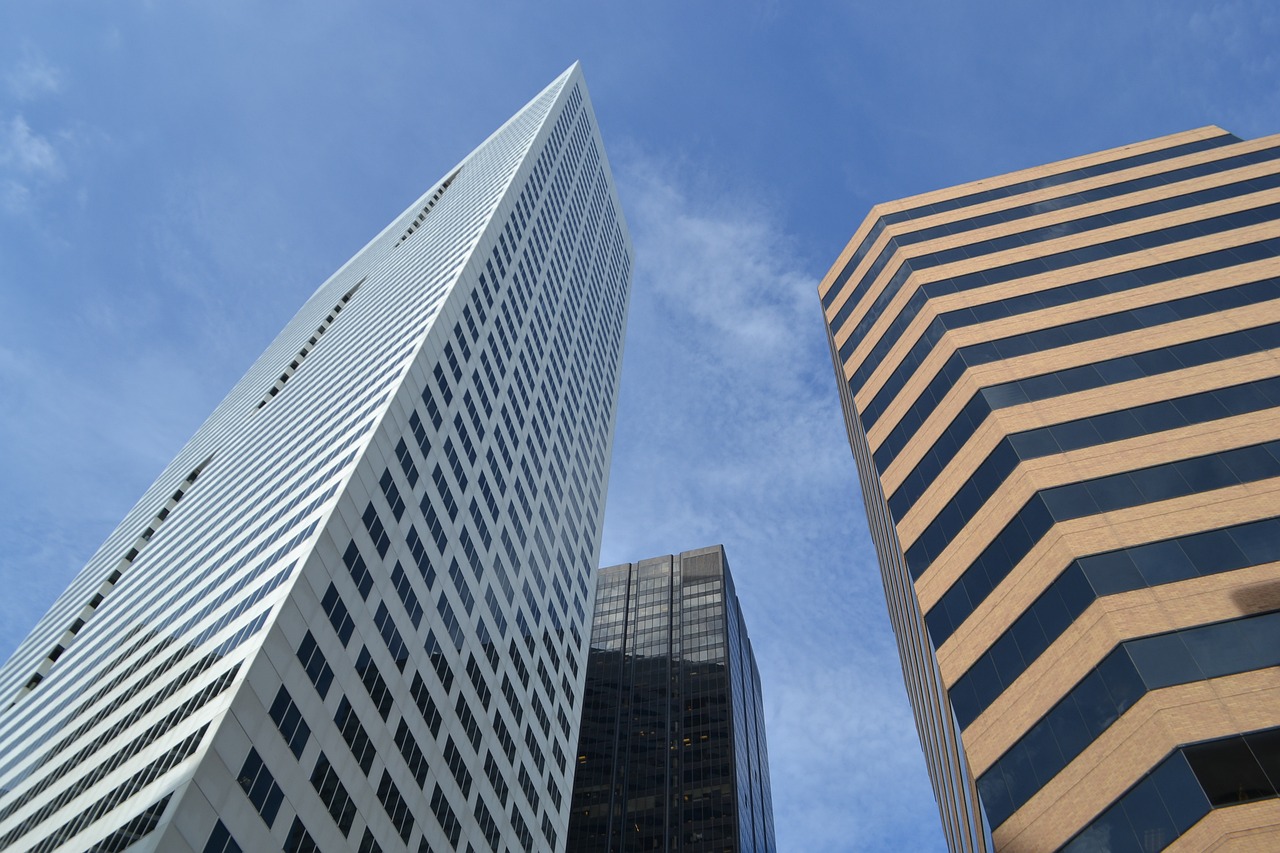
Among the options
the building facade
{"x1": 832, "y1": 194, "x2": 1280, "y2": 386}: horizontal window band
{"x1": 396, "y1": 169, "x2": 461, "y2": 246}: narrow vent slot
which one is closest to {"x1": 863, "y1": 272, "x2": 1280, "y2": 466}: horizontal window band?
{"x1": 832, "y1": 194, "x2": 1280, "y2": 386}: horizontal window band

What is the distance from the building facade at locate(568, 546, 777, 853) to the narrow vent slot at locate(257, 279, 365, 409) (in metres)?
73.2

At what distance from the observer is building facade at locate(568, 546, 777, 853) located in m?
132

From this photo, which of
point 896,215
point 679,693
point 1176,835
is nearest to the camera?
point 1176,835

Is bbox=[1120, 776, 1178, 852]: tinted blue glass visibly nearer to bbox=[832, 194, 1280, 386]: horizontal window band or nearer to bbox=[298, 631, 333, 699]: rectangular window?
bbox=[832, 194, 1280, 386]: horizontal window band

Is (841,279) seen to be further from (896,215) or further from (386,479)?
(386,479)

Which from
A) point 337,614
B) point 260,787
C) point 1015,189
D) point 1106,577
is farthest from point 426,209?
point 1106,577

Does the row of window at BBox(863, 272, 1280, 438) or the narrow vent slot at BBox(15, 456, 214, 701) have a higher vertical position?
the narrow vent slot at BBox(15, 456, 214, 701)

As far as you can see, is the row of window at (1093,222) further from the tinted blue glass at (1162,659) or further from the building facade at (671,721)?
the building facade at (671,721)

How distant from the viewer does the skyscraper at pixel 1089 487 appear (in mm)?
29609

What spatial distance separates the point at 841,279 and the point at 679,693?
10025 centimetres

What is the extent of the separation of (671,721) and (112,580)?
86270mm

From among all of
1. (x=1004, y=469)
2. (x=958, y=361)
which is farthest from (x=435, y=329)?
(x=1004, y=469)

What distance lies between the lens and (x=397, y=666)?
5738cm

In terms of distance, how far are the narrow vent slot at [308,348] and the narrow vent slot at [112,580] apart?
1027 centimetres
